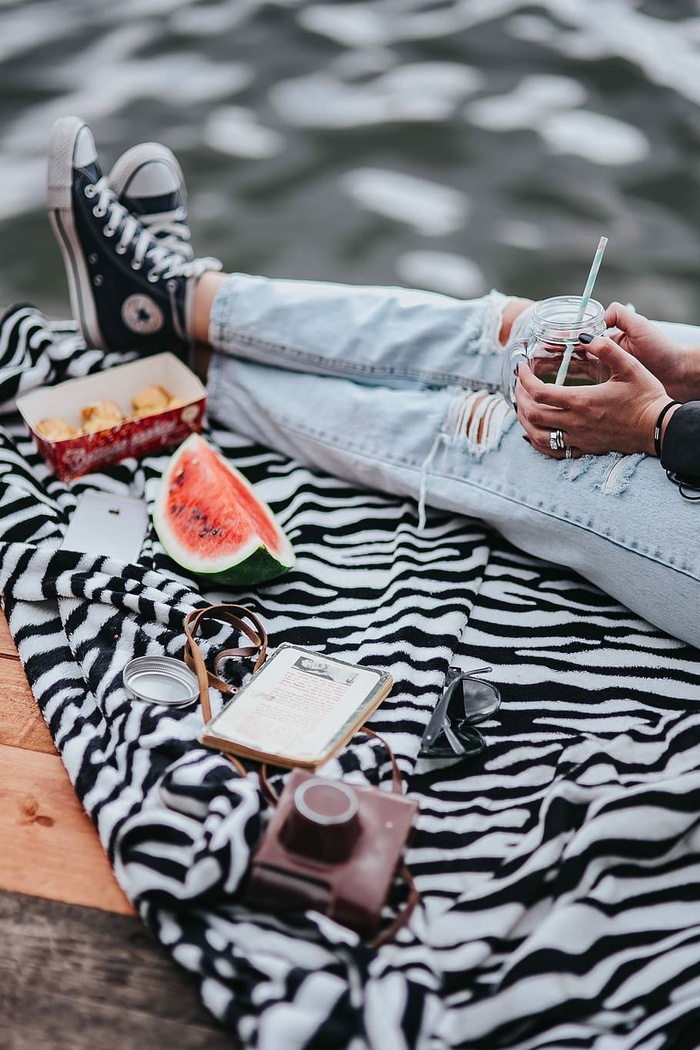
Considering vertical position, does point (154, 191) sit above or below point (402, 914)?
above

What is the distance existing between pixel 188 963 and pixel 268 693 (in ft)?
1.27

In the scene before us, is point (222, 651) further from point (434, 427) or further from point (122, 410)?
point (122, 410)

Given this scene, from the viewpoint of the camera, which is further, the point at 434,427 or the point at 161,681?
the point at 434,427

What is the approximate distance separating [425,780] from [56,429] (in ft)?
3.39

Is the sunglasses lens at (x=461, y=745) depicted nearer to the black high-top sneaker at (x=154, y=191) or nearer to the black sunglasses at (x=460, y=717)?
the black sunglasses at (x=460, y=717)

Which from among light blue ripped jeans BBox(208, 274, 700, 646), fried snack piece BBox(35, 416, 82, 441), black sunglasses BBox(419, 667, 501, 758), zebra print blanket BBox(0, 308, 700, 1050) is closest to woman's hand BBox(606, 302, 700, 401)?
light blue ripped jeans BBox(208, 274, 700, 646)

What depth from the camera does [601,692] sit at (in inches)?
58.2

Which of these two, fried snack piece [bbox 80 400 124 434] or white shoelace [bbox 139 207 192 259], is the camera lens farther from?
white shoelace [bbox 139 207 192 259]

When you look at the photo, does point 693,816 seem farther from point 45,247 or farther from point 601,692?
point 45,247

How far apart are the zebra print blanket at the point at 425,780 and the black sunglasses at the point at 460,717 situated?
0.03 metres

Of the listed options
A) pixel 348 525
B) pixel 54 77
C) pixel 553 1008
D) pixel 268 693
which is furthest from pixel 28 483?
pixel 54 77

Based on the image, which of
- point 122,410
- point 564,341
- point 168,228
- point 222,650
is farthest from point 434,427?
point 168,228

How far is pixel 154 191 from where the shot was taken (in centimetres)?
212

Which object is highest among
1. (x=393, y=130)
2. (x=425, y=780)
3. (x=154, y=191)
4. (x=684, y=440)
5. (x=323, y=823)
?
(x=154, y=191)
